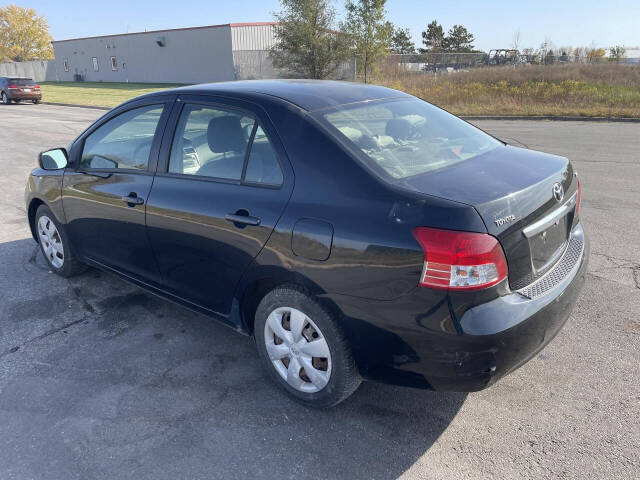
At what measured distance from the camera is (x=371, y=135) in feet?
9.48

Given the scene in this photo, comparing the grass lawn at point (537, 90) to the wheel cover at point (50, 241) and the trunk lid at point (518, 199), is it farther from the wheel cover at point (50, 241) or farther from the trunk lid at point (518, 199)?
the wheel cover at point (50, 241)

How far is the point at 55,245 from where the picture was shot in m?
4.66

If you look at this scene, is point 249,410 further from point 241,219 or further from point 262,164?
point 262,164

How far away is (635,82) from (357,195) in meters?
27.1

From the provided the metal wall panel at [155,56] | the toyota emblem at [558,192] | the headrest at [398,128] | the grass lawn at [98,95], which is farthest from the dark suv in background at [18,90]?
the toyota emblem at [558,192]

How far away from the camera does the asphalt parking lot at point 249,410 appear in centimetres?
246

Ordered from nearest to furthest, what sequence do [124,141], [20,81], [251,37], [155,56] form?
[124,141]
[20,81]
[251,37]
[155,56]

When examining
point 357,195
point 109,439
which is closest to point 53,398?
point 109,439

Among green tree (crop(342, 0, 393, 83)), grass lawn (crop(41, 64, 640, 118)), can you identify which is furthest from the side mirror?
green tree (crop(342, 0, 393, 83))

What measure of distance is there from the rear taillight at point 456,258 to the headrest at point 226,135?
52.3 inches

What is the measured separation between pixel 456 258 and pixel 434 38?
76275 mm

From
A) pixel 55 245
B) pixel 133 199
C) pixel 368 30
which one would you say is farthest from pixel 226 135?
pixel 368 30

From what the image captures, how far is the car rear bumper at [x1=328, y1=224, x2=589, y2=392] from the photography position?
227 cm

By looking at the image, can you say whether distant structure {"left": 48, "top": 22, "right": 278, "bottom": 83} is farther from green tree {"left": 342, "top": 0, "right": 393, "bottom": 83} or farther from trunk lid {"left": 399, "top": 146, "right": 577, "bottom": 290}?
trunk lid {"left": 399, "top": 146, "right": 577, "bottom": 290}
